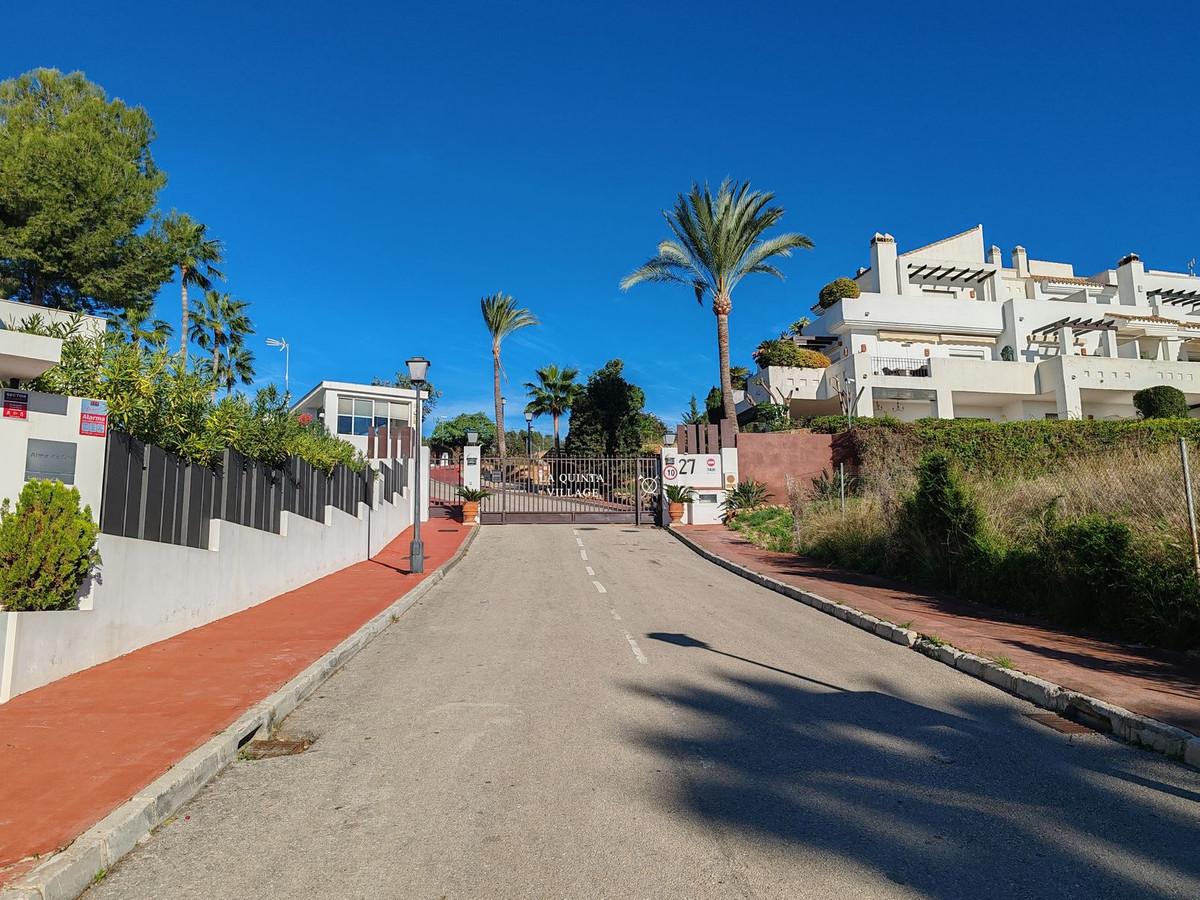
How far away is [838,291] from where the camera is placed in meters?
42.9

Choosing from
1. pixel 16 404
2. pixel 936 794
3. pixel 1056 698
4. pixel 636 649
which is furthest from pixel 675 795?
pixel 16 404

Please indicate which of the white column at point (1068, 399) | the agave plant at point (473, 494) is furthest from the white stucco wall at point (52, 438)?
the white column at point (1068, 399)

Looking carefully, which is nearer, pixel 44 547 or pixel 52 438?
pixel 44 547

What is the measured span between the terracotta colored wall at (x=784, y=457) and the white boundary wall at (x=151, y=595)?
17519mm

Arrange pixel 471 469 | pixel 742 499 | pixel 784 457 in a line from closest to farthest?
pixel 742 499 < pixel 784 457 < pixel 471 469

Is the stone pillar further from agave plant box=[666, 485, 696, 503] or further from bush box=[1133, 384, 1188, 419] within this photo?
bush box=[1133, 384, 1188, 419]

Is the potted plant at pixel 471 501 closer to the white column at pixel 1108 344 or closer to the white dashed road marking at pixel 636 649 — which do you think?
the white dashed road marking at pixel 636 649

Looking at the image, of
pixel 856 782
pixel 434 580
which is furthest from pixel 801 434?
pixel 856 782

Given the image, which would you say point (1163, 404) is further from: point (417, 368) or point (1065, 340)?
point (417, 368)

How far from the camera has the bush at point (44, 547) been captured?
6.14 metres

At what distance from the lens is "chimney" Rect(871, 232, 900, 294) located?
4428 cm

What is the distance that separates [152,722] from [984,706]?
22.8ft

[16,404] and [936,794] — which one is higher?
[16,404]

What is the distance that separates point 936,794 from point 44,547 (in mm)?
7242
